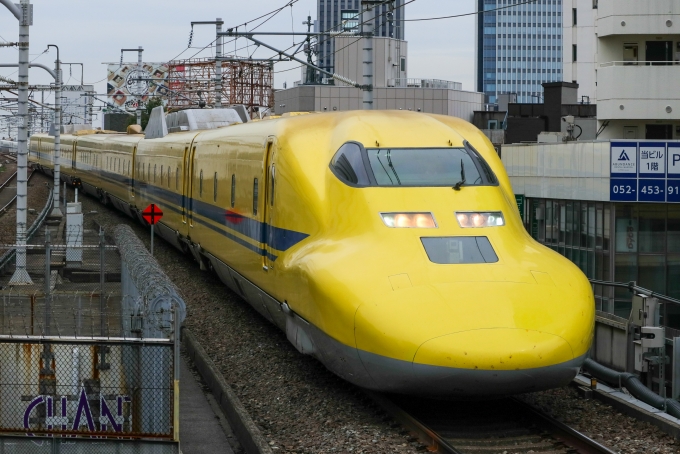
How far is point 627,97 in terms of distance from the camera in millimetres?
31781

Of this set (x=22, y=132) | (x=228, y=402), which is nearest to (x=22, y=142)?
(x=22, y=132)

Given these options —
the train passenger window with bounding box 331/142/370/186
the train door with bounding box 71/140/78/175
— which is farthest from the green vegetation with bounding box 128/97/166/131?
the train passenger window with bounding box 331/142/370/186

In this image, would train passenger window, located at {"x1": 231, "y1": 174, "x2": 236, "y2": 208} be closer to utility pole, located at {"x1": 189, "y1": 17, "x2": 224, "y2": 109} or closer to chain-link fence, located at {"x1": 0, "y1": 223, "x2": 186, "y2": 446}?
chain-link fence, located at {"x1": 0, "y1": 223, "x2": 186, "y2": 446}

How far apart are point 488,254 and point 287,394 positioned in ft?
9.17

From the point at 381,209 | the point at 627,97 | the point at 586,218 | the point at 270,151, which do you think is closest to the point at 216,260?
the point at 270,151

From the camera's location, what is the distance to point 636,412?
10141 millimetres

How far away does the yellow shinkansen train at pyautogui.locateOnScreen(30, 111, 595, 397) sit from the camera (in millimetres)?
9023

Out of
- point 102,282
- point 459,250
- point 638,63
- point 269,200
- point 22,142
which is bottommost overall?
point 102,282

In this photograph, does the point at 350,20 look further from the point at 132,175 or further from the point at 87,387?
the point at 87,387

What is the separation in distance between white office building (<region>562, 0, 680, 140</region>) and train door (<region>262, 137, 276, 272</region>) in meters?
20.3

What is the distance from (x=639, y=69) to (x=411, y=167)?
22233 mm

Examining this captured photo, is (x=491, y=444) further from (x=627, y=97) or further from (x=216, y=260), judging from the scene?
(x=627, y=97)

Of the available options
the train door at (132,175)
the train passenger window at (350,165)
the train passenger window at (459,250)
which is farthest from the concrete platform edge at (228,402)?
the train door at (132,175)

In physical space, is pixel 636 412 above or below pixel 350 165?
below
